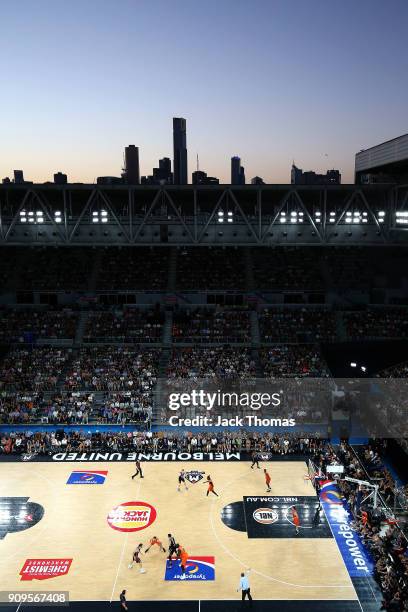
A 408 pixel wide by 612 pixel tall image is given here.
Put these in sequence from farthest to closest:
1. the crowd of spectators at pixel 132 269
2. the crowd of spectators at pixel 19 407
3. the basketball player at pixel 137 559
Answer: the crowd of spectators at pixel 132 269 < the crowd of spectators at pixel 19 407 < the basketball player at pixel 137 559

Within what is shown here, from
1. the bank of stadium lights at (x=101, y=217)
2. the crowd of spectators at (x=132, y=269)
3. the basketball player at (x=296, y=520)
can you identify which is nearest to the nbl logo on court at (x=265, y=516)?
the basketball player at (x=296, y=520)

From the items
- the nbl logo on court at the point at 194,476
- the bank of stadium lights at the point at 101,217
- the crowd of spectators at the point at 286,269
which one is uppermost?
the bank of stadium lights at the point at 101,217

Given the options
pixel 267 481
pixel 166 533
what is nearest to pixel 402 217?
pixel 267 481

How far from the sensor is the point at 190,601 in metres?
16.9

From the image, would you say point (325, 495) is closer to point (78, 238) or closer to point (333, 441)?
point (333, 441)

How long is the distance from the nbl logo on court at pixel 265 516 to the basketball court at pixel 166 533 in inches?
1.7

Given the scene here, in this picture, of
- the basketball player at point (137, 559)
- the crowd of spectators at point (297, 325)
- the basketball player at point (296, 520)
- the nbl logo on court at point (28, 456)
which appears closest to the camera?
the basketball player at point (137, 559)

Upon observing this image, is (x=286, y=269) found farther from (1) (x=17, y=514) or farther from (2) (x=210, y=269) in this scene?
(1) (x=17, y=514)

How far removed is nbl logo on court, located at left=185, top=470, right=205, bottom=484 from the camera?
1008 inches

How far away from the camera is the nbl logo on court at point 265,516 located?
21.8m

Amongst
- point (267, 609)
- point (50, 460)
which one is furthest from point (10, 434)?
point (267, 609)

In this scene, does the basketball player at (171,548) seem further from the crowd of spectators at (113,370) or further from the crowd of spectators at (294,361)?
the crowd of spectators at (294,361)

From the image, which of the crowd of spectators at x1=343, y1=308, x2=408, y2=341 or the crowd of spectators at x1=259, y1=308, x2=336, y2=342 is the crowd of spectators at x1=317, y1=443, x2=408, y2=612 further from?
the crowd of spectators at x1=343, y1=308, x2=408, y2=341

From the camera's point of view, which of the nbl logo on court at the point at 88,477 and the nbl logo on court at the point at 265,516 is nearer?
the nbl logo on court at the point at 265,516
